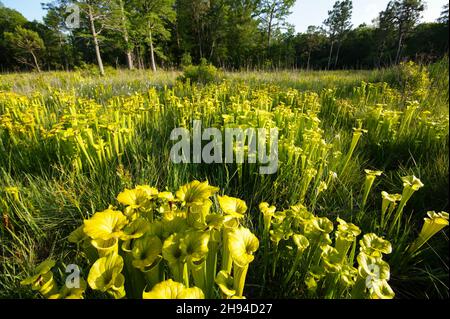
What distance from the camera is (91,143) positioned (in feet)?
7.02

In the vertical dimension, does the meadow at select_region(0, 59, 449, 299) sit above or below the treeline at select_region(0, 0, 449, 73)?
below

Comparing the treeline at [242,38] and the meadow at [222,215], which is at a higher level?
the treeline at [242,38]

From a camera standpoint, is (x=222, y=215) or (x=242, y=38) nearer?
(x=222, y=215)

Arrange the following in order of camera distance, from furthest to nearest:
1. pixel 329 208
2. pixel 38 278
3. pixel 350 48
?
1. pixel 350 48
2. pixel 329 208
3. pixel 38 278

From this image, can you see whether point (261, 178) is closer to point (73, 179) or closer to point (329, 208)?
point (329, 208)

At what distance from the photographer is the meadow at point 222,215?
0.89 m

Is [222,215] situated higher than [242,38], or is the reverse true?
[242,38]

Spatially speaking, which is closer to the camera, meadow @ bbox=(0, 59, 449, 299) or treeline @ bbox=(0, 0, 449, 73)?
meadow @ bbox=(0, 59, 449, 299)

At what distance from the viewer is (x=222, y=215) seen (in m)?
1.01

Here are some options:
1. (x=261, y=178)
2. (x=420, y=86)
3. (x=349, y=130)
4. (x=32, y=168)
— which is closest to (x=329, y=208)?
(x=261, y=178)

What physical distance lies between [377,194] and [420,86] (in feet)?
14.0

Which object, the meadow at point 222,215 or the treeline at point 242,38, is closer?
the meadow at point 222,215

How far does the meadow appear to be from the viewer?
0.89m
